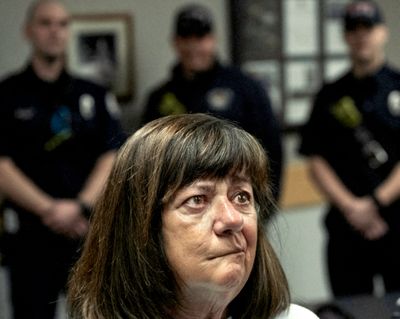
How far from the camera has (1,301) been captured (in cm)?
340

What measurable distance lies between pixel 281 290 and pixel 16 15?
7.82 feet

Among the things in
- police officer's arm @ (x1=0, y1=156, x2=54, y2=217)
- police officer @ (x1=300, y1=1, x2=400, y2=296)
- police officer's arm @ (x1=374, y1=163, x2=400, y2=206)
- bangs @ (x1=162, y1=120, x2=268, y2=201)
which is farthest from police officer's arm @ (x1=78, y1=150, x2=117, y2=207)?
bangs @ (x1=162, y1=120, x2=268, y2=201)

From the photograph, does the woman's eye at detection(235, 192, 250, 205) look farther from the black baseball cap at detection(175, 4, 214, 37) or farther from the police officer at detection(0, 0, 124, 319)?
the black baseball cap at detection(175, 4, 214, 37)

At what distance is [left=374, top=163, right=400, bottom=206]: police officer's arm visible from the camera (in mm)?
2996

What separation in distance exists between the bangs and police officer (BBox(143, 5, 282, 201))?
1.88 metres

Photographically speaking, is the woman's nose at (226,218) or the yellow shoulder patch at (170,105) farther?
the yellow shoulder patch at (170,105)

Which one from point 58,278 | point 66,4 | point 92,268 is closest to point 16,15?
point 66,4

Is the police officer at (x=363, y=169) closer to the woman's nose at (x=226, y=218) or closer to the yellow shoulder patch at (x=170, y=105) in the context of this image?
the yellow shoulder patch at (x=170, y=105)

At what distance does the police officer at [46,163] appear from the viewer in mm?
2922

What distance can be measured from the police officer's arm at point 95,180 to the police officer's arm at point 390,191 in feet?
3.46

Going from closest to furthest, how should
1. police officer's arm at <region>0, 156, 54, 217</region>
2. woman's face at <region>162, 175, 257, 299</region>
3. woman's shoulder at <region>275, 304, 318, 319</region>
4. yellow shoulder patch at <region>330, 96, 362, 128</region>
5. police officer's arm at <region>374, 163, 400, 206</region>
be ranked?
woman's face at <region>162, 175, 257, 299</region>
woman's shoulder at <region>275, 304, 318, 319</region>
police officer's arm at <region>0, 156, 54, 217</region>
police officer's arm at <region>374, 163, 400, 206</region>
yellow shoulder patch at <region>330, 96, 362, 128</region>

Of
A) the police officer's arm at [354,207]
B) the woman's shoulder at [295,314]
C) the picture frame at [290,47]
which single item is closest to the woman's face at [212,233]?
the woman's shoulder at [295,314]

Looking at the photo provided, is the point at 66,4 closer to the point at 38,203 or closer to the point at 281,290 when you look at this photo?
the point at 38,203

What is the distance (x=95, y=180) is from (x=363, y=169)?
1.07 m
